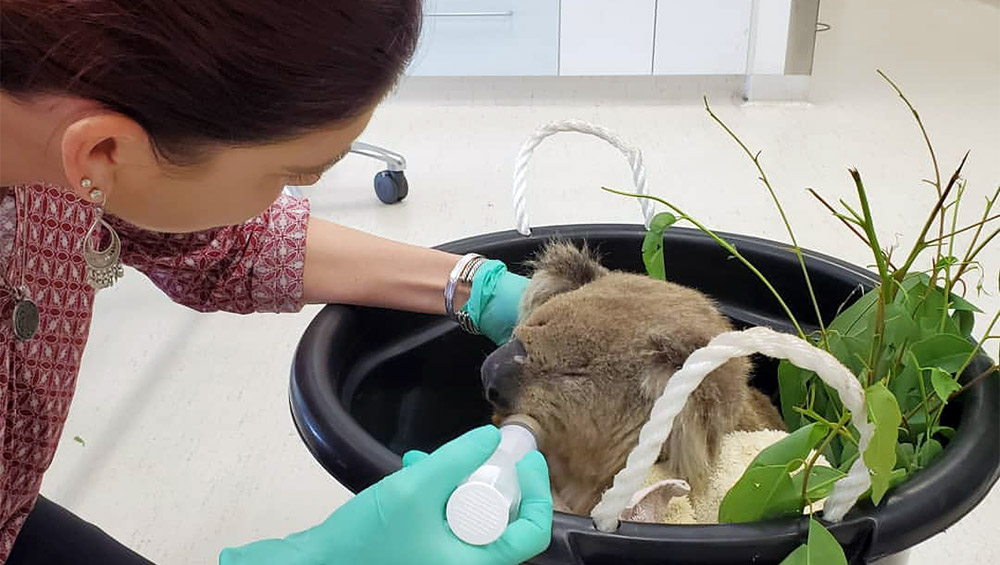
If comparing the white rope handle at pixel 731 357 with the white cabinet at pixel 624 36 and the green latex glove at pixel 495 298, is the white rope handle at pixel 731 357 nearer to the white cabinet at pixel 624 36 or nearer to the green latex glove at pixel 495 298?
the green latex glove at pixel 495 298

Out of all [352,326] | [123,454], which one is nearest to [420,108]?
[123,454]

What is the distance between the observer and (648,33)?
2189 mm

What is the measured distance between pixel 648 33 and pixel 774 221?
0.75 m

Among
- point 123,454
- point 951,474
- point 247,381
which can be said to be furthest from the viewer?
point 247,381

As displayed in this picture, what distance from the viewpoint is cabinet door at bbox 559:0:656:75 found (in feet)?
7.16

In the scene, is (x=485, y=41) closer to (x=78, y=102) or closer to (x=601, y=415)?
(x=601, y=415)

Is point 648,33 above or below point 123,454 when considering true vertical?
above

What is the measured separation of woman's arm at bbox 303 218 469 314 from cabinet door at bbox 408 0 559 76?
1.39 m

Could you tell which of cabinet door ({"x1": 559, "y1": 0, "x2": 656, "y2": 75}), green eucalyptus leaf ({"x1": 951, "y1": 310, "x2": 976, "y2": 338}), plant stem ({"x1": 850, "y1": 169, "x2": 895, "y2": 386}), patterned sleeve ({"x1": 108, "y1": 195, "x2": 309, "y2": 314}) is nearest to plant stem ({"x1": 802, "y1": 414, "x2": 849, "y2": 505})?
plant stem ({"x1": 850, "y1": 169, "x2": 895, "y2": 386})

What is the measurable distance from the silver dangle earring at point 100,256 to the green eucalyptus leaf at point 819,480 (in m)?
0.51

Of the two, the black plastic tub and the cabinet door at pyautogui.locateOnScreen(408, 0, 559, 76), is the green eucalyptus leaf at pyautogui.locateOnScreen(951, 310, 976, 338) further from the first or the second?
the cabinet door at pyautogui.locateOnScreen(408, 0, 559, 76)

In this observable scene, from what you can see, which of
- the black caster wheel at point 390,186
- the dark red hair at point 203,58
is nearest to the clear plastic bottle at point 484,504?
the dark red hair at point 203,58

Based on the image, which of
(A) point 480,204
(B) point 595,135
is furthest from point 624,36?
(B) point 595,135

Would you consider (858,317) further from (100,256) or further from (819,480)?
(100,256)
